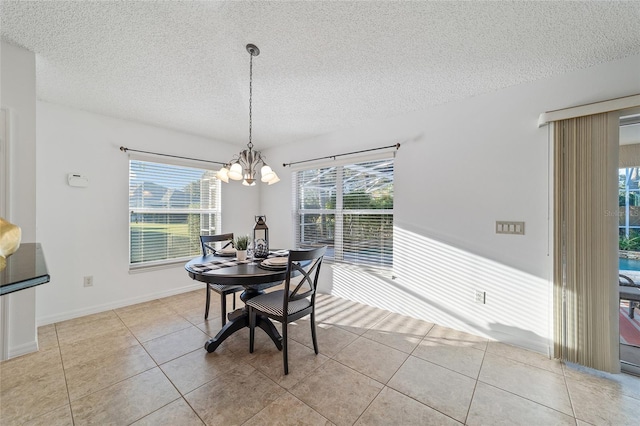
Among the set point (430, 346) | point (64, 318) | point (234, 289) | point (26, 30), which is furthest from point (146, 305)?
point (430, 346)

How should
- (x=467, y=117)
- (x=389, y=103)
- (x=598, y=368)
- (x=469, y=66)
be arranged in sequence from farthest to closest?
1. (x=389, y=103)
2. (x=467, y=117)
3. (x=469, y=66)
4. (x=598, y=368)

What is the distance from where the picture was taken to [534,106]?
2123 mm

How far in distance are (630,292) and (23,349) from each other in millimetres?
4765

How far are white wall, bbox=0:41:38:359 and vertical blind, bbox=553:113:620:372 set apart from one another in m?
4.26

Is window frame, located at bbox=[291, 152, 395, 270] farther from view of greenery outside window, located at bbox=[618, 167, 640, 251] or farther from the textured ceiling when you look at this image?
view of greenery outside window, located at bbox=[618, 167, 640, 251]

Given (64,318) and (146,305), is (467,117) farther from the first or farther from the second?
(64,318)

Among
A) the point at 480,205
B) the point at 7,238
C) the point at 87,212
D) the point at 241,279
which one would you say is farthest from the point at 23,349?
the point at 480,205

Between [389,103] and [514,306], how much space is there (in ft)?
7.57

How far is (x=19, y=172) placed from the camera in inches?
76.2

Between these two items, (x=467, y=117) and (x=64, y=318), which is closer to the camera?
(x=467, y=117)

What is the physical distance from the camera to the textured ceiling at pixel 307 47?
144 cm

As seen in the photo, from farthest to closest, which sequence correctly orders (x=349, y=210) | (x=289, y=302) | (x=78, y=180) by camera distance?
(x=349, y=210) → (x=78, y=180) → (x=289, y=302)

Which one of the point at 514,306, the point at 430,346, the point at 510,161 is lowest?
the point at 430,346

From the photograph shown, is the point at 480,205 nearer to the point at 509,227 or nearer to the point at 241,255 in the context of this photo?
the point at 509,227
